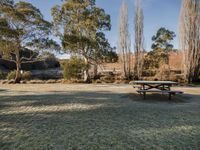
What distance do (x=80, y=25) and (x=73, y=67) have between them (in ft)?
11.4

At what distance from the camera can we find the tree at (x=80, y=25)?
16031 millimetres

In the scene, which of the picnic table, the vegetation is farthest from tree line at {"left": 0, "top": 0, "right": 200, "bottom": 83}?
the picnic table

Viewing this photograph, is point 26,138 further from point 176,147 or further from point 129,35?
point 129,35

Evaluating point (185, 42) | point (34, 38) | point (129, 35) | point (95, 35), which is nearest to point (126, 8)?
point (129, 35)

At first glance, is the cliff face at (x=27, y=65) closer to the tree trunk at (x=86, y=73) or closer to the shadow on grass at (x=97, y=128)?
the tree trunk at (x=86, y=73)

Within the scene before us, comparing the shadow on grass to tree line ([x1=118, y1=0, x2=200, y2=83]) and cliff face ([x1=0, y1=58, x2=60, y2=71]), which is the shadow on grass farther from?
cliff face ([x1=0, y1=58, x2=60, y2=71])

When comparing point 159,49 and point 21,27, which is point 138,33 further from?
point 21,27

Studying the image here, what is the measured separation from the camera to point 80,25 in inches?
639

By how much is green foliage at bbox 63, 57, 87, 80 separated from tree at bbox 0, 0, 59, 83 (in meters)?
2.05

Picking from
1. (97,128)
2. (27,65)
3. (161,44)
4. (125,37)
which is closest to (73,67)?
(125,37)

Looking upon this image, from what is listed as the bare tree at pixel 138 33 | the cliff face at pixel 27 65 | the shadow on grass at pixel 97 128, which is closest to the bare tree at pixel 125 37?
the bare tree at pixel 138 33

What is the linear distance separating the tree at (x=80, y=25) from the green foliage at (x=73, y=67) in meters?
0.52

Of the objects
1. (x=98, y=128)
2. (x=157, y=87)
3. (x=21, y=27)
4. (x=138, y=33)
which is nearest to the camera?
(x=98, y=128)

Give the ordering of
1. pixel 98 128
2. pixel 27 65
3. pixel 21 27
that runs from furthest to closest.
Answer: pixel 27 65, pixel 21 27, pixel 98 128
